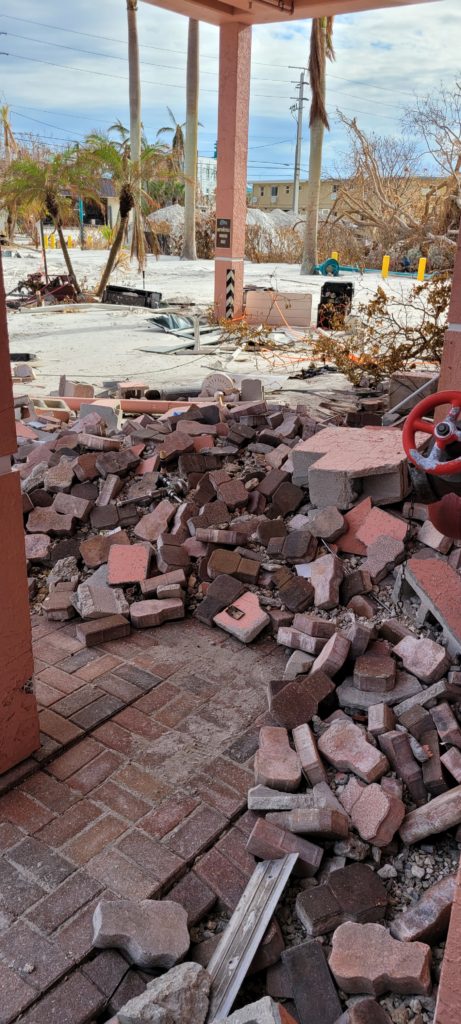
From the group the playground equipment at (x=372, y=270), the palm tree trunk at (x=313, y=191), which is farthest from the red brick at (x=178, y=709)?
the palm tree trunk at (x=313, y=191)

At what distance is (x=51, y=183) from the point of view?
19.6 meters

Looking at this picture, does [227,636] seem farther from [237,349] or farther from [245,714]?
[237,349]

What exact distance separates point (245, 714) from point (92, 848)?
40.3 inches

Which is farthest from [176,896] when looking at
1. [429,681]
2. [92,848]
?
[429,681]

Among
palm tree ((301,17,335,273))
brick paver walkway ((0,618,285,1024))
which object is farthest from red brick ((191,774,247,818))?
palm tree ((301,17,335,273))

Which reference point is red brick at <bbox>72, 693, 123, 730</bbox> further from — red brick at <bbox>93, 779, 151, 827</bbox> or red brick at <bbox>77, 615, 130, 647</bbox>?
red brick at <bbox>77, 615, 130, 647</bbox>

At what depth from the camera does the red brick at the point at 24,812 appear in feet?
8.64

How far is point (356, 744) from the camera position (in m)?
2.87

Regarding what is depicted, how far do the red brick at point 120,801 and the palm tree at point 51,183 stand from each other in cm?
1902

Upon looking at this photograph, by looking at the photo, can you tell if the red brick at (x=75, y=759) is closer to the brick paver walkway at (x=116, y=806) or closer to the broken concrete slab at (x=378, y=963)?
the brick paver walkway at (x=116, y=806)

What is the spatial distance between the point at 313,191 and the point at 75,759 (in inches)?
1012

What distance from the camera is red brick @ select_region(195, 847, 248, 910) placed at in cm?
241

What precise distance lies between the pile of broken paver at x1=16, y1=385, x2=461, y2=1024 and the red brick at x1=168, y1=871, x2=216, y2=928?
0.09 m

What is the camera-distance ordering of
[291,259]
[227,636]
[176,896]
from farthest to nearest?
1. [291,259]
2. [227,636]
3. [176,896]
